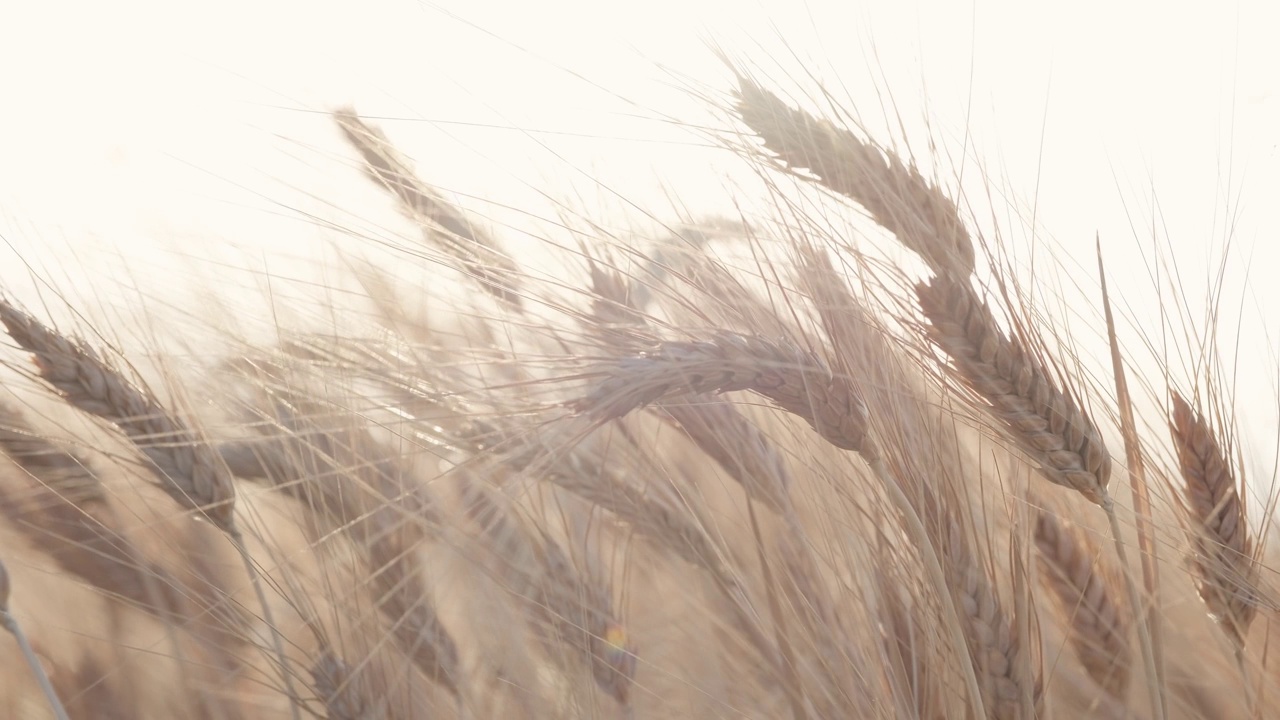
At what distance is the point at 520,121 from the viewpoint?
0.65 m

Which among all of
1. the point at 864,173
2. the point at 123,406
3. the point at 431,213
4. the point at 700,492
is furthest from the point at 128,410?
the point at 864,173

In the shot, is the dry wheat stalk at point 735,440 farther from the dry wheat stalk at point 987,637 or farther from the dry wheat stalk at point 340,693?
the dry wheat stalk at point 340,693

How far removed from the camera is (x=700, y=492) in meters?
0.67

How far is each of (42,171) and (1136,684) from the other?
119 cm

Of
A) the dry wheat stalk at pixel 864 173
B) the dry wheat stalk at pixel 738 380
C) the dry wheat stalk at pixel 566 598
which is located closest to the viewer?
the dry wheat stalk at pixel 738 380

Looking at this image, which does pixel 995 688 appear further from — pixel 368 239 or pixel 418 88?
pixel 418 88

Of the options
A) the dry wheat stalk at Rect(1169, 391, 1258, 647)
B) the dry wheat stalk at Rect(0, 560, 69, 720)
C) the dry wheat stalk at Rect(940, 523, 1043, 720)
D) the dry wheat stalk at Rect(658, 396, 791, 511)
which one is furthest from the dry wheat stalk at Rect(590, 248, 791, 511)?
the dry wheat stalk at Rect(0, 560, 69, 720)

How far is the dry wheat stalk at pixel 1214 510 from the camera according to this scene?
587 mm

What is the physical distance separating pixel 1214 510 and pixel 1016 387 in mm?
178

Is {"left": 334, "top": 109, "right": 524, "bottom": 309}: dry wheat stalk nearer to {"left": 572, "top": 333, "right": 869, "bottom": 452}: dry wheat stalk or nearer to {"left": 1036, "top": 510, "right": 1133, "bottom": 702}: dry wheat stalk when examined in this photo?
{"left": 572, "top": 333, "right": 869, "bottom": 452}: dry wheat stalk

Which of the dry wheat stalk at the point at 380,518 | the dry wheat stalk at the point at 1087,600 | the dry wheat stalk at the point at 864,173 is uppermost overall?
the dry wheat stalk at the point at 864,173

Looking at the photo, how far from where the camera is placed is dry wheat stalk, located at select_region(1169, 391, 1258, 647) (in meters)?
0.59

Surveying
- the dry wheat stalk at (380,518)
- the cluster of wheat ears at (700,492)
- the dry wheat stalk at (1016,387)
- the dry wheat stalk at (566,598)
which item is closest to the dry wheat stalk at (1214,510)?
the cluster of wheat ears at (700,492)

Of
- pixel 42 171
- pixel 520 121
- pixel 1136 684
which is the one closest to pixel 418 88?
pixel 520 121
